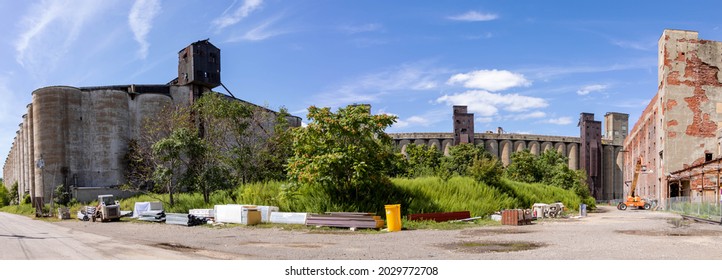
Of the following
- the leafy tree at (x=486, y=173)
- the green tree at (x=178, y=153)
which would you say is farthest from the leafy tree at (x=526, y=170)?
the green tree at (x=178, y=153)

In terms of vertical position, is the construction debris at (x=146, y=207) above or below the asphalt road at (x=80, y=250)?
below

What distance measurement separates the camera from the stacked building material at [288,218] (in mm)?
21719

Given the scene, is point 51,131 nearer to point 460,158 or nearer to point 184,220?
point 184,220

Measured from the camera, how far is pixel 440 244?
14.9 meters

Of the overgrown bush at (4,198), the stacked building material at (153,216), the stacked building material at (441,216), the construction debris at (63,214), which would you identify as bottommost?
the overgrown bush at (4,198)

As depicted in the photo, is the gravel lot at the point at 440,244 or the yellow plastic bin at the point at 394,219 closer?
the gravel lot at the point at 440,244

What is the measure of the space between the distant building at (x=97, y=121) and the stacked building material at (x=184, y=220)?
88.4ft

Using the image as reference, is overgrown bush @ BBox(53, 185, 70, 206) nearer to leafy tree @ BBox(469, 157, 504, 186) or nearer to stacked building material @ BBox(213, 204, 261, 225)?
stacked building material @ BBox(213, 204, 261, 225)

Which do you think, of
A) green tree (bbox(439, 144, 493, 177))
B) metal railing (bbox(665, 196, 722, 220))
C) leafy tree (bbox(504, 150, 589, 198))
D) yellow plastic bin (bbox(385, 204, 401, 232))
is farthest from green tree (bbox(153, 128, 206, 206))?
leafy tree (bbox(504, 150, 589, 198))

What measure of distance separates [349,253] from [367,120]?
11.0m

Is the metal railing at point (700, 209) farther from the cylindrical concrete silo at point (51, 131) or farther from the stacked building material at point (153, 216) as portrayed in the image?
the cylindrical concrete silo at point (51, 131)

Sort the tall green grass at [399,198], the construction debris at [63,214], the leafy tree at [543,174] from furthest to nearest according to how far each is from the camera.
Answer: the leafy tree at [543,174], the construction debris at [63,214], the tall green grass at [399,198]

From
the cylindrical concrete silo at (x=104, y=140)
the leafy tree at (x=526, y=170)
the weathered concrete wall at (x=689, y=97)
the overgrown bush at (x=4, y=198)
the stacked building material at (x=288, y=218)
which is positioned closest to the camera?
the stacked building material at (x=288, y=218)

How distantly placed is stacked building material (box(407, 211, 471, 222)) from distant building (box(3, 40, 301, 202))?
34.6 metres
